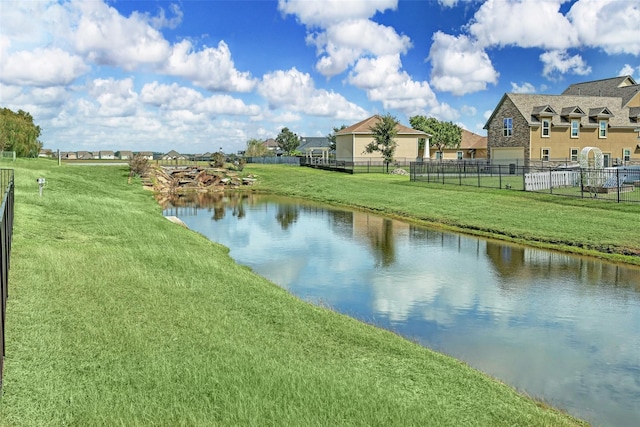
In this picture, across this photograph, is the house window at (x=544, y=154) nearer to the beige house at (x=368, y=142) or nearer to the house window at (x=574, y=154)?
the house window at (x=574, y=154)

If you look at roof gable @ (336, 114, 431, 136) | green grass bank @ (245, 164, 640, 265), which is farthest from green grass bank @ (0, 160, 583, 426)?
roof gable @ (336, 114, 431, 136)

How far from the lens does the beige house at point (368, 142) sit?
223ft

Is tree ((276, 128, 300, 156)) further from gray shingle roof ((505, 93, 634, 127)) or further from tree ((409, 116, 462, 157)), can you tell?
gray shingle roof ((505, 93, 634, 127))

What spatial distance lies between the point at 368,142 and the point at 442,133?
35.6m

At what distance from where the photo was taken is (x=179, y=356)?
7391 mm

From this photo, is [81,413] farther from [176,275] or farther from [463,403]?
[176,275]

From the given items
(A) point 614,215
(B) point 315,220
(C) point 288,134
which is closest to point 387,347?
(A) point 614,215

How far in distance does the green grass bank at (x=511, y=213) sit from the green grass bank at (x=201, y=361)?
41.1 ft

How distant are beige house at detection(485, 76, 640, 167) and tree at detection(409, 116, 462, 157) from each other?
37.9 m

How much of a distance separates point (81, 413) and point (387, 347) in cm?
453

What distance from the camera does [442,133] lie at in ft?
326

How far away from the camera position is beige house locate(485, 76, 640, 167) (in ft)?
184

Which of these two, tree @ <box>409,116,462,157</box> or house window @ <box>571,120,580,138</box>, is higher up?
tree @ <box>409,116,462,157</box>

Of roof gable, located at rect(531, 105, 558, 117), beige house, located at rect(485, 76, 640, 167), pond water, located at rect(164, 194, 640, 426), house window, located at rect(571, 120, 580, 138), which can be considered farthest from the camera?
house window, located at rect(571, 120, 580, 138)
